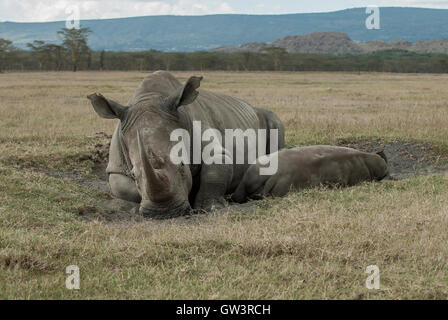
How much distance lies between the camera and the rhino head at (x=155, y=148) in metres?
5.91

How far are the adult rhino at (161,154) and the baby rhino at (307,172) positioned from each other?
31 centimetres

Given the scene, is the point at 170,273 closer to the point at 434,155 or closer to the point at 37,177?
the point at 37,177

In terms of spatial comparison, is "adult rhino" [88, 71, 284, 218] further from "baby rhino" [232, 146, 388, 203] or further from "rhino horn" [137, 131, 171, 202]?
"baby rhino" [232, 146, 388, 203]

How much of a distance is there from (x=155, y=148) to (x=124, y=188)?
1138 mm

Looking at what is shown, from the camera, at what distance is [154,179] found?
228 inches

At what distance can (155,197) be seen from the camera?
5973 millimetres

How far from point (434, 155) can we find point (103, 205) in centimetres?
577

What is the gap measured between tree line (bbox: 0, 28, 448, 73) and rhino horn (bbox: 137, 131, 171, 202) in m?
59.8

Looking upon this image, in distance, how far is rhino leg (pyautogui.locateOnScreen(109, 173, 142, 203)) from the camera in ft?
22.9
